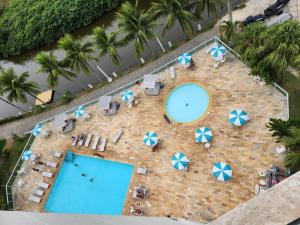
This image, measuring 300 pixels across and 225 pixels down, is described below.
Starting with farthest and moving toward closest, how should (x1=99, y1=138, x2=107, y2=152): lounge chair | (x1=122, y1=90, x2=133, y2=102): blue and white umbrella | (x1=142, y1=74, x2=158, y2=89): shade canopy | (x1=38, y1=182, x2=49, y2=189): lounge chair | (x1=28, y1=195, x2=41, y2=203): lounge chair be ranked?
(x1=122, y1=90, x2=133, y2=102): blue and white umbrella < (x1=142, y1=74, x2=158, y2=89): shade canopy < (x1=99, y1=138, x2=107, y2=152): lounge chair < (x1=38, y1=182, x2=49, y2=189): lounge chair < (x1=28, y1=195, x2=41, y2=203): lounge chair

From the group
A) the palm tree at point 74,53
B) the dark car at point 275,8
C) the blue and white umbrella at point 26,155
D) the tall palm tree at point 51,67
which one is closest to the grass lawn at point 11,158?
the blue and white umbrella at point 26,155

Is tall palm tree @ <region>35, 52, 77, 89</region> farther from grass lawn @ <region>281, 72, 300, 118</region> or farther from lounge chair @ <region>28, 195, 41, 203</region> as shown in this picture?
grass lawn @ <region>281, 72, 300, 118</region>

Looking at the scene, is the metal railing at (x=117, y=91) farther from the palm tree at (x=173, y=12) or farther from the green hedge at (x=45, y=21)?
the green hedge at (x=45, y=21)

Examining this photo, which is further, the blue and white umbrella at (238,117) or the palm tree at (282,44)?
the blue and white umbrella at (238,117)

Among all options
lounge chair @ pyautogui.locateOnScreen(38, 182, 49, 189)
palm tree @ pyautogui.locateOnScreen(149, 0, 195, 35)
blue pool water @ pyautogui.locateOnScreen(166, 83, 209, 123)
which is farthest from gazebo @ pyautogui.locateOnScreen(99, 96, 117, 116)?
palm tree @ pyautogui.locateOnScreen(149, 0, 195, 35)

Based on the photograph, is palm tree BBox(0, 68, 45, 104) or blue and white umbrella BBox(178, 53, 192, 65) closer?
blue and white umbrella BBox(178, 53, 192, 65)

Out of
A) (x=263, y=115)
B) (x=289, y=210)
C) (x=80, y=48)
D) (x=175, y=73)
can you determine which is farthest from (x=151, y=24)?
(x=289, y=210)

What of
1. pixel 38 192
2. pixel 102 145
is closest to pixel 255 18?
pixel 102 145
